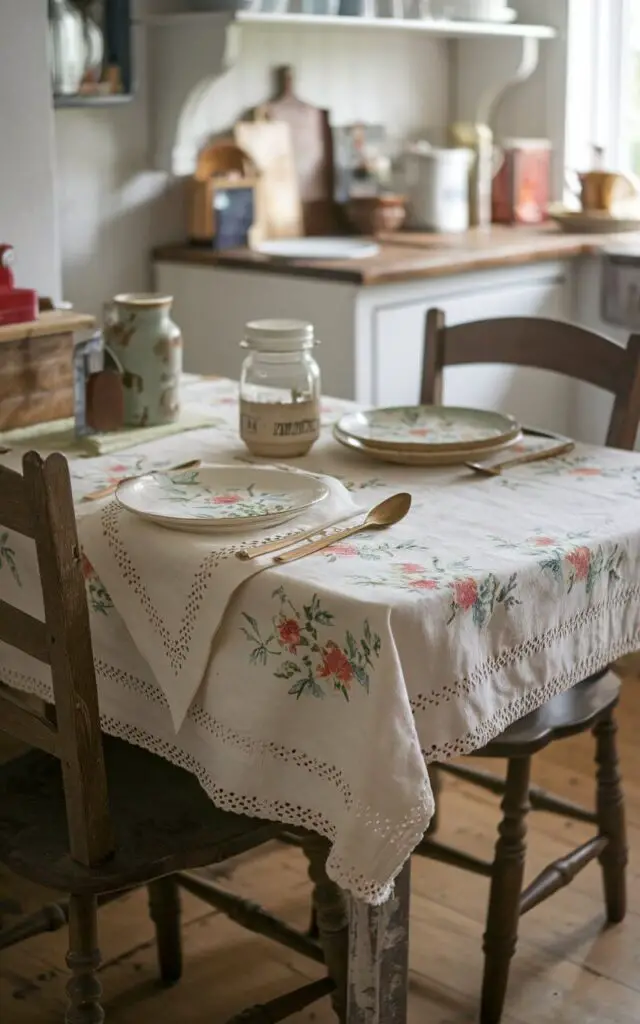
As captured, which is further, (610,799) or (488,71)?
(488,71)

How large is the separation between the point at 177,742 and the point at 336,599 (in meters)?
0.30

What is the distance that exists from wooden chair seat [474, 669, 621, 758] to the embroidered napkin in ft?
1.35

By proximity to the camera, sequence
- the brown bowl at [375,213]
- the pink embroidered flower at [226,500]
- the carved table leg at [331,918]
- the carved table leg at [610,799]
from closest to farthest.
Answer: the pink embroidered flower at [226,500] < the carved table leg at [331,918] < the carved table leg at [610,799] < the brown bowl at [375,213]

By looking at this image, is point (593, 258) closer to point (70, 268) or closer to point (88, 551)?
point (70, 268)

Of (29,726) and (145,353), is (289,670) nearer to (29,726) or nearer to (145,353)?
(29,726)

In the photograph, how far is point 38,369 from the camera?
208 cm

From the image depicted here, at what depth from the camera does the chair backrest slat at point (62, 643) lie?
53.5 inches

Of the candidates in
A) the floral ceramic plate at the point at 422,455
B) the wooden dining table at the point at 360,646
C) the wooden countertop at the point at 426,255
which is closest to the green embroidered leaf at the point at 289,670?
the wooden dining table at the point at 360,646

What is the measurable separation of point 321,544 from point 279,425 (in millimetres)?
367

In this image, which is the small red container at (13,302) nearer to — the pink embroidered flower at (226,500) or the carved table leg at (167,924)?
the pink embroidered flower at (226,500)

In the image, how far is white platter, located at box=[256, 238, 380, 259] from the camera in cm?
314

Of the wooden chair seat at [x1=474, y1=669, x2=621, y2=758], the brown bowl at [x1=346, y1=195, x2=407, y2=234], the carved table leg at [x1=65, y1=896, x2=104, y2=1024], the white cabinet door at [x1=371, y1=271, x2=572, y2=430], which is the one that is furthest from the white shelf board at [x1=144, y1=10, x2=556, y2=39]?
the carved table leg at [x1=65, y1=896, x2=104, y2=1024]

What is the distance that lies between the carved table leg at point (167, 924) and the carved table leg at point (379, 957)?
587mm

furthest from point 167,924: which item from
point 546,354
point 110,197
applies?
point 110,197
